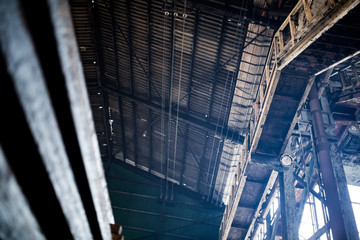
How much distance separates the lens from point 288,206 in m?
6.04

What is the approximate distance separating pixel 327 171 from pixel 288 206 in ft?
4.24

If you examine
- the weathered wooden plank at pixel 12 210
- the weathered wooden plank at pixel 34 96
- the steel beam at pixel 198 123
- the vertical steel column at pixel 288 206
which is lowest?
the weathered wooden plank at pixel 12 210

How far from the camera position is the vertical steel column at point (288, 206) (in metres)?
5.81

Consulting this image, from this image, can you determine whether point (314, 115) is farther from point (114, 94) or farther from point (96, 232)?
point (114, 94)

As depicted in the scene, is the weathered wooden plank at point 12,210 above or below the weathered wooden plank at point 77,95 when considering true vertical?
below

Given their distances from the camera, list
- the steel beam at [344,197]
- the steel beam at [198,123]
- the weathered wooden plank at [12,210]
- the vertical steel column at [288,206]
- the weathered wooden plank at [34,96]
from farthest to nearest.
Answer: the steel beam at [198,123] → the vertical steel column at [288,206] → the steel beam at [344,197] → the weathered wooden plank at [12,210] → the weathered wooden plank at [34,96]

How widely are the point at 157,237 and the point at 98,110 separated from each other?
28.8ft

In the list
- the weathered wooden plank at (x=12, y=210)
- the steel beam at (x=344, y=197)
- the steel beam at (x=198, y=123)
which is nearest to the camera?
the weathered wooden plank at (x=12, y=210)

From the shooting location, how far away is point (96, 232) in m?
1.55

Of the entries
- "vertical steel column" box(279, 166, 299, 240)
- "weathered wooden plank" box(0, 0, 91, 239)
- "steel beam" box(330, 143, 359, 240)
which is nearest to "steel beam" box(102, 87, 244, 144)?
"vertical steel column" box(279, 166, 299, 240)

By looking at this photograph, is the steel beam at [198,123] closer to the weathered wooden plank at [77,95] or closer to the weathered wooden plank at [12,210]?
the weathered wooden plank at [77,95]

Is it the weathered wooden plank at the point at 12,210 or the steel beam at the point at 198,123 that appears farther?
the steel beam at the point at 198,123

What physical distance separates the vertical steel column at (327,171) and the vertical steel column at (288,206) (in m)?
0.87

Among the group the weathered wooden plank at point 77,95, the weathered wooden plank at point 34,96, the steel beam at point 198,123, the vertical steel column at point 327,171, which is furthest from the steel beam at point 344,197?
the weathered wooden plank at point 34,96
